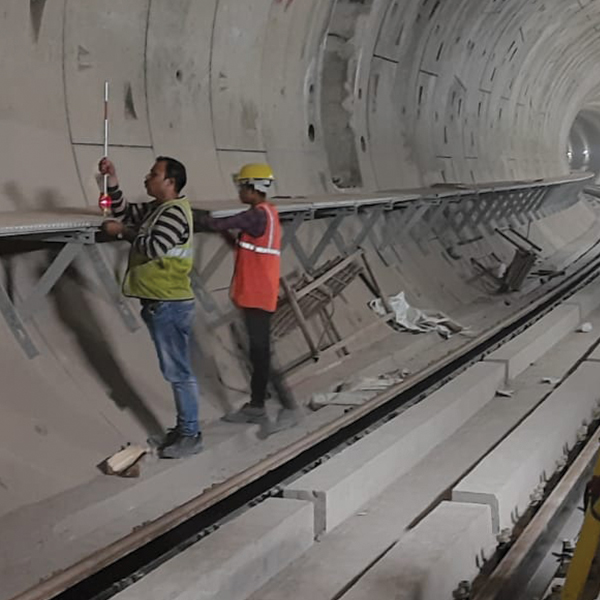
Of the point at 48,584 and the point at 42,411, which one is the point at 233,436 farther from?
the point at 48,584

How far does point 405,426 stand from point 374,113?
732 cm

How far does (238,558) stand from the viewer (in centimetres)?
490

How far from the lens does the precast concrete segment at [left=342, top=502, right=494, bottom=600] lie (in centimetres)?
469

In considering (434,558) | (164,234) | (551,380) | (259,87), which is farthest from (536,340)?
(434,558)

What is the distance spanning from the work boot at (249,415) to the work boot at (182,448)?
2.89 ft

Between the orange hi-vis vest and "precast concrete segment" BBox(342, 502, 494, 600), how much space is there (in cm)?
235

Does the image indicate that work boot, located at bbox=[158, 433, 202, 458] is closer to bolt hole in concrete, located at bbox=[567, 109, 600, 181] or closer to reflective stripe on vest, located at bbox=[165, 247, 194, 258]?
reflective stripe on vest, located at bbox=[165, 247, 194, 258]

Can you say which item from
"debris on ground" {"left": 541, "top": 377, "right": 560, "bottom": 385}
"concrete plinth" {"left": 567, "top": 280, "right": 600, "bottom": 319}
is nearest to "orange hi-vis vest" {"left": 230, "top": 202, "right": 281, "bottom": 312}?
"debris on ground" {"left": 541, "top": 377, "right": 560, "bottom": 385}

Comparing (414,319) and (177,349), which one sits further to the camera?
(414,319)

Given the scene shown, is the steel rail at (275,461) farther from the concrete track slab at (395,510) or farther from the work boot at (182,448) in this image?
the concrete track slab at (395,510)

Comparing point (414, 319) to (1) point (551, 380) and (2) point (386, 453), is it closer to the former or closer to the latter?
(1) point (551, 380)

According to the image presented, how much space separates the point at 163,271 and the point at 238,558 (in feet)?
7.51

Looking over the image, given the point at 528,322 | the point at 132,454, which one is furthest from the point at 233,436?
the point at 528,322

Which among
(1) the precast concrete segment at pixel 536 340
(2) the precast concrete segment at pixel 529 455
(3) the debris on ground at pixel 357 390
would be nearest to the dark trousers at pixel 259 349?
(3) the debris on ground at pixel 357 390
